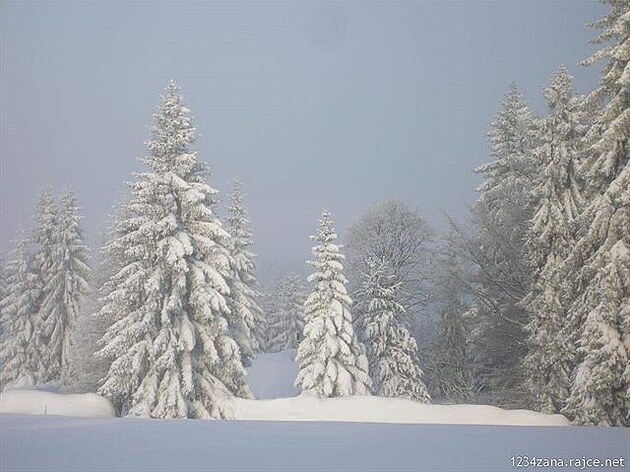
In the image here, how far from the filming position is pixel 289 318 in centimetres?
5416

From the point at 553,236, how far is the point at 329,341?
434 inches

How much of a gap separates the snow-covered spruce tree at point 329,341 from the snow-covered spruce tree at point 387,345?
9.82 feet

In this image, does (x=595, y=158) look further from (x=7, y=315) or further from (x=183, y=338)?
(x=7, y=315)

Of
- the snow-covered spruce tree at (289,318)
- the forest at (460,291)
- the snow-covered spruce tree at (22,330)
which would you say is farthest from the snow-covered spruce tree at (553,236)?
the snow-covered spruce tree at (22,330)

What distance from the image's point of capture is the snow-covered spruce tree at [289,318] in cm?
5228

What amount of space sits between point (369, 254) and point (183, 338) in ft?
Answer: 75.4

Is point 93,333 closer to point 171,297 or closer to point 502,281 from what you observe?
point 171,297

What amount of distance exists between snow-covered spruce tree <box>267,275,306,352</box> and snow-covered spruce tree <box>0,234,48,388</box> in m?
21.7

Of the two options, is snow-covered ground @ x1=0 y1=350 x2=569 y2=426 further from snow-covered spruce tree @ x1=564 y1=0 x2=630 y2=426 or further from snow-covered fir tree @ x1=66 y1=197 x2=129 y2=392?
snow-covered fir tree @ x1=66 y1=197 x2=129 y2=392

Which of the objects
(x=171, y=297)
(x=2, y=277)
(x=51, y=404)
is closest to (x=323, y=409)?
(x=171, y=297)

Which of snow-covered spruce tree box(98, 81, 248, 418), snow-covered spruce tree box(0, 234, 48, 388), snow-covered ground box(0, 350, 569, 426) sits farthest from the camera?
snow-covered spruce tree box(0, 234, 48, 388)

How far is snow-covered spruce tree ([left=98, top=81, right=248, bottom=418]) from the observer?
19.0m

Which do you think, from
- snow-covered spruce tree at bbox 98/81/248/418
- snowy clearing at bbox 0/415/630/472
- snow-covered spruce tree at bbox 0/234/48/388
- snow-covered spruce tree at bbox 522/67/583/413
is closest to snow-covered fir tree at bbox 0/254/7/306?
snow-covered spruce tree at bbox 0/234/48/388

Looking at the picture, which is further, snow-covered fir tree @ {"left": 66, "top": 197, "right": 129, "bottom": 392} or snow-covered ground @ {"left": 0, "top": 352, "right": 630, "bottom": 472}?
snow-covered fir tree @ {"left": 66, "top": 197, "right": 129, "bottom": 392}
